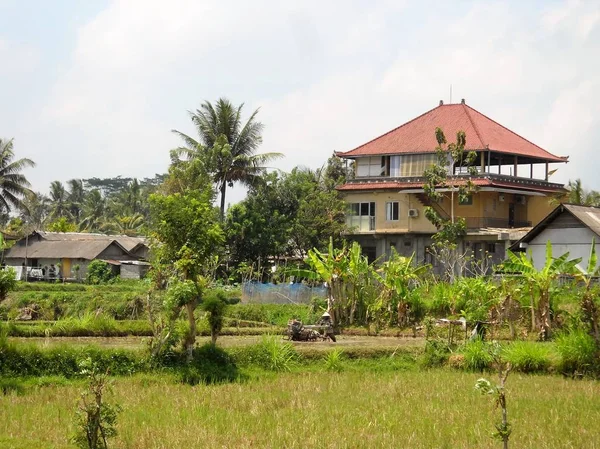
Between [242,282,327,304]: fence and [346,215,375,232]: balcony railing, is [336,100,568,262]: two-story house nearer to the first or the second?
[346,215,375,232]: balcony railing

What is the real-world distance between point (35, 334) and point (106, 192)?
104m

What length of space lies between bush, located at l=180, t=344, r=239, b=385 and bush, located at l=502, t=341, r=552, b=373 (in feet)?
18.5

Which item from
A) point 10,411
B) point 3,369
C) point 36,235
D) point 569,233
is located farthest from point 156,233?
point 36,235

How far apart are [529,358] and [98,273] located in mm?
28628

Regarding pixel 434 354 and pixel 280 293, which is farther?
pixel 280 293

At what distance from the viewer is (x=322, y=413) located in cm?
1348

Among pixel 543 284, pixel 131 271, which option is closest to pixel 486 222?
pixel 543 284

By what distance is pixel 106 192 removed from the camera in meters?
124

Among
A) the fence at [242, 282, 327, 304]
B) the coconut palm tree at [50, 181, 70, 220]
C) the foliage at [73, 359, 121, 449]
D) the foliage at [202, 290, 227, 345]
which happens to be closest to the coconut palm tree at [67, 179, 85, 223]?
the coconut palm tree at [50, 181, 70, 220]

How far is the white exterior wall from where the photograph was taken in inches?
1124

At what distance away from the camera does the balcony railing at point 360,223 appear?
40.0 m

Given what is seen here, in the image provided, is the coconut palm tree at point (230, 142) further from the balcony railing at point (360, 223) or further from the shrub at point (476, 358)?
the shrub at point (476, 358)

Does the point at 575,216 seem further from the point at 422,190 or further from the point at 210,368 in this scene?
the point at 210,368

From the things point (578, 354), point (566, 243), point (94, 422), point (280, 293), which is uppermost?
point (566, 243)
